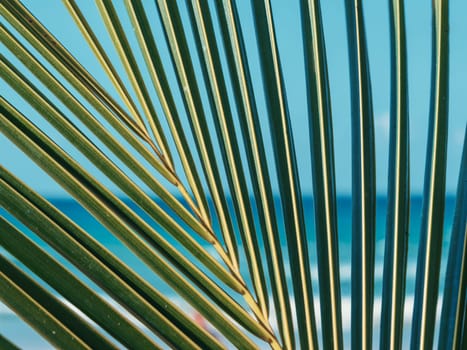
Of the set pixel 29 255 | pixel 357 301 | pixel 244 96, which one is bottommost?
pixel 357 301

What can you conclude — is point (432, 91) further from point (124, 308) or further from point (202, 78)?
point (124, 308)

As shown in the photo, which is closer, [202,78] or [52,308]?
[52,308]

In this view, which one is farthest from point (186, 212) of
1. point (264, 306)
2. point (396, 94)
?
point (396, 94)

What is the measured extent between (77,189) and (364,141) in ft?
0.95

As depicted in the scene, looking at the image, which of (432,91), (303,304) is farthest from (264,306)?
(432,91)

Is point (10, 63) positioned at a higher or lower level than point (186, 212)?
higher

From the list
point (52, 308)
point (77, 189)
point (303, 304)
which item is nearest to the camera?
point (52, 308)

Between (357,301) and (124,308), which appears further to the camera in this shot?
(357,301)

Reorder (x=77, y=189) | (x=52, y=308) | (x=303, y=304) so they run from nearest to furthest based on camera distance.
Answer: (x=52, y=308)
(x=77, y=189)
(x=303, y=304)

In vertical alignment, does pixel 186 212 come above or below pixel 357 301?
above

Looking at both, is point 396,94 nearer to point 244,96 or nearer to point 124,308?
point 244,96

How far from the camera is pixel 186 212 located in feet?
1.95

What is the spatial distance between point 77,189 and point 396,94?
13.1 inches

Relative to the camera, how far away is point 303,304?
0.57m
